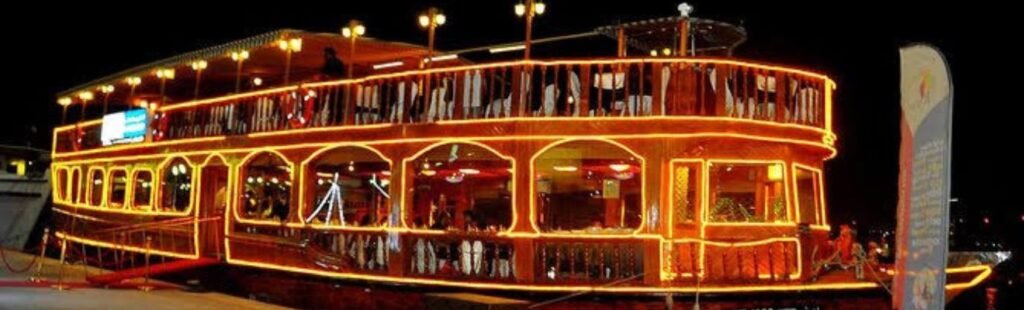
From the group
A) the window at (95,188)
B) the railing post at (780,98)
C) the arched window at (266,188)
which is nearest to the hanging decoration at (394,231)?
the arched window at (266,188)

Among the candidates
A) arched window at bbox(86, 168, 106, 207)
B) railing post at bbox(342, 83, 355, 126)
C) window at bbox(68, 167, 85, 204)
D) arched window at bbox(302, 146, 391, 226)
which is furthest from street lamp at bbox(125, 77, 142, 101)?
railing post at bbox(342, 83, 355, 126)

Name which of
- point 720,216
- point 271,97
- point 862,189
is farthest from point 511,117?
point 862,189

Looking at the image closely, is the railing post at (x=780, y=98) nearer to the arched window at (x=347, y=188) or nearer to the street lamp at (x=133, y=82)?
the arched window at (x=347, y=188)

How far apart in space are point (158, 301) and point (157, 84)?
8.78 metres

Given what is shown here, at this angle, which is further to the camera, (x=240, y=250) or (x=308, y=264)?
(x=240, y=250)

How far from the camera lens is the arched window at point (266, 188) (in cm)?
1570

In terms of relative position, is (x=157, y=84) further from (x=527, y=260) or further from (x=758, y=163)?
(x=758, y=163)

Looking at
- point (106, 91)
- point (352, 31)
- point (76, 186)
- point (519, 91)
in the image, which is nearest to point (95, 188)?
point (76, 186)

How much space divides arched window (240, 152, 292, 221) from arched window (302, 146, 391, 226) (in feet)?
1.88

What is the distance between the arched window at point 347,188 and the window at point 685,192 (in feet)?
14.8

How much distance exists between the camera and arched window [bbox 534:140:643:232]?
13.8 metres

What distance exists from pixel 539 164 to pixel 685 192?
3.02 m

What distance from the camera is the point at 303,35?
14.5 metres

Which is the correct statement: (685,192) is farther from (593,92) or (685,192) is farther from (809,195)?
(809,195)
